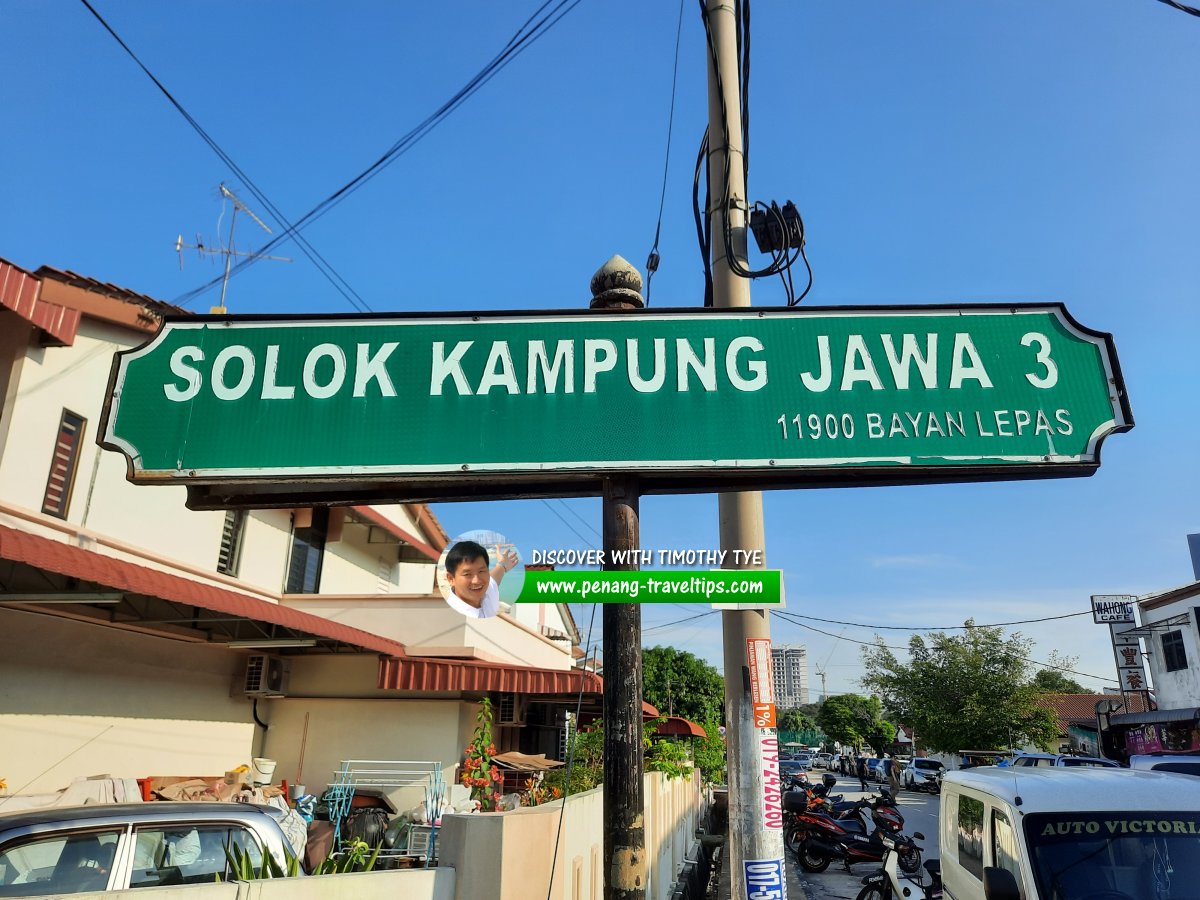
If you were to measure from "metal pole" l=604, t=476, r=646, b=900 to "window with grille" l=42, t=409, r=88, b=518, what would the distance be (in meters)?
9.61

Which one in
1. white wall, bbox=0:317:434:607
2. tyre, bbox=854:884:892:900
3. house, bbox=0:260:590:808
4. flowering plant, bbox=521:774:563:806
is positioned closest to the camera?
flowering plant, bbox=521:774:563:806

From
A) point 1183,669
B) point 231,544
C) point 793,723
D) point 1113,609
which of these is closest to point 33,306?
point 231,544

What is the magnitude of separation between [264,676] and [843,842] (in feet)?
35.3

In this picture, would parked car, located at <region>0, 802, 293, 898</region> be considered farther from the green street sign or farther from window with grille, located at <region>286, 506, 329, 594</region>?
window with grille, located at <region>286, 506, 329, 594</region>

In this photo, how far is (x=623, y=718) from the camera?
2438 mm

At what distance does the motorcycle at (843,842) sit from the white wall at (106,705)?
10207mm

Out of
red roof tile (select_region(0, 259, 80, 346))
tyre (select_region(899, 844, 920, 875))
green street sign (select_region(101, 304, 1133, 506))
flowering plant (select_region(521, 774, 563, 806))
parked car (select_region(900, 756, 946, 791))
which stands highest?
red roof tile (select_region(0, 259, 80, 346))

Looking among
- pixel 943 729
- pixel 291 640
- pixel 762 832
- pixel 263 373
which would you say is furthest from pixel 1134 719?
pixel 263 373

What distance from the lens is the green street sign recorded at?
2.61 m

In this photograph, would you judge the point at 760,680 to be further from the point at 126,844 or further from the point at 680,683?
the point at 680,683

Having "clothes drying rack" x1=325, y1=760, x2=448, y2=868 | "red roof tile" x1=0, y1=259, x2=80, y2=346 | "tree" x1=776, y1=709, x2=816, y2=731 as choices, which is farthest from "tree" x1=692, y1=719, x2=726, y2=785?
"tree" x1=776, y1=709, x2=816, y2=731

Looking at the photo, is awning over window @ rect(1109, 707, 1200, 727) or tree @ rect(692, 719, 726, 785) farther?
awning over window @ rect(1109, 707, 1200, 727)

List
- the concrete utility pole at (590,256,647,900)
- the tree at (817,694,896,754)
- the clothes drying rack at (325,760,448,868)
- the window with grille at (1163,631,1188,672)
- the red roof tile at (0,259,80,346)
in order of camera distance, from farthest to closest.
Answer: the tree at (817,694,896,754)
the window with grille at (1163,631,1188,672)
the clothes drying rack at (325,760,448,868)
the red roof tile at (0,259,80,346)
the concrete utility pole at (590,256,647,900)

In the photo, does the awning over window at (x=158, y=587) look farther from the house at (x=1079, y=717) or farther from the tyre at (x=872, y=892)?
the house at (x=1079, y=717)
